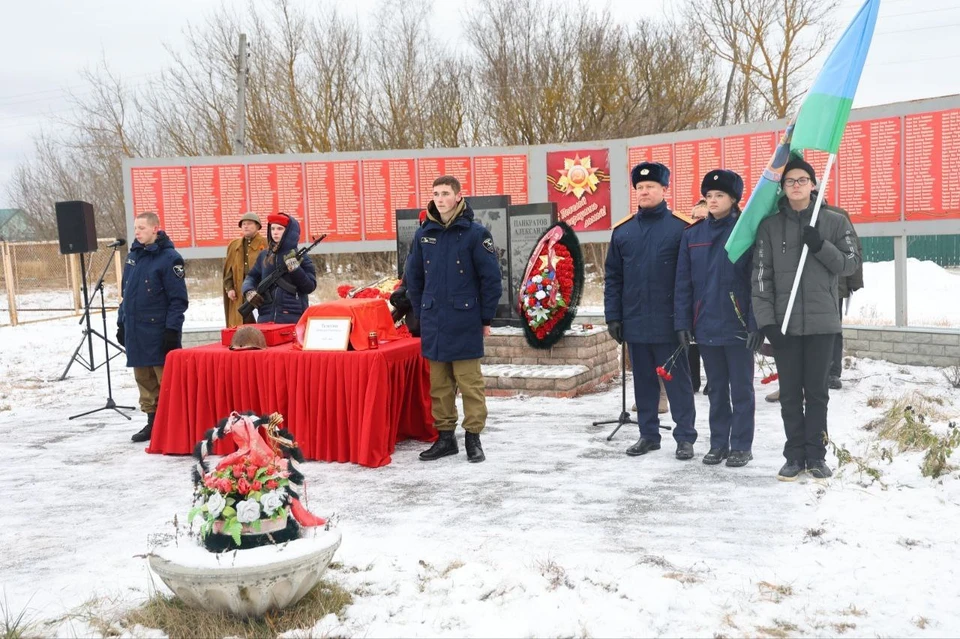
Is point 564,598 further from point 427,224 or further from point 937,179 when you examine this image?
point 937,179

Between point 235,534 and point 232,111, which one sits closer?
point 235,534

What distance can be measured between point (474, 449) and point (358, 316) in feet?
4.05

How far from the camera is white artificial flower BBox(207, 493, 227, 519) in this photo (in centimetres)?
309

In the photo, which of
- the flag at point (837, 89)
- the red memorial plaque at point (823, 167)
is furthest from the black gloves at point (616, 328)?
the red memorial plaque at point (823, 167)

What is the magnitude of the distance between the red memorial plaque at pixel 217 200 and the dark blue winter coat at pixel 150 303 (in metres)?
4.68

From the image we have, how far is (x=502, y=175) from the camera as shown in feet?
35.9

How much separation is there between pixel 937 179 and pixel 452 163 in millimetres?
5769

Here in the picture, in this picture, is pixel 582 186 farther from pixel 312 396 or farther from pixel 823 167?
pixel 312 396

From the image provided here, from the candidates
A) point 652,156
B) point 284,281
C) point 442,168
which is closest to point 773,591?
point 284,281

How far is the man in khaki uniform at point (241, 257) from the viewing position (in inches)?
303

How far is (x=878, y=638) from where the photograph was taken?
2836mm

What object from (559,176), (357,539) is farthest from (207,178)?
(357,539)

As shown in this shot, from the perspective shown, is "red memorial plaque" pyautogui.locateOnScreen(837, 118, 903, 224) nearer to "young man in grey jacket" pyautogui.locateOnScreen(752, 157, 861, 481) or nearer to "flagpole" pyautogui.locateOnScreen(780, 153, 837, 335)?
"young man in grey jacket" pyautogui.locateOnScreen(752, 157, 861, 481)

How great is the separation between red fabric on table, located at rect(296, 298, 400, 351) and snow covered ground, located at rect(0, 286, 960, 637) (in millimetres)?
890
